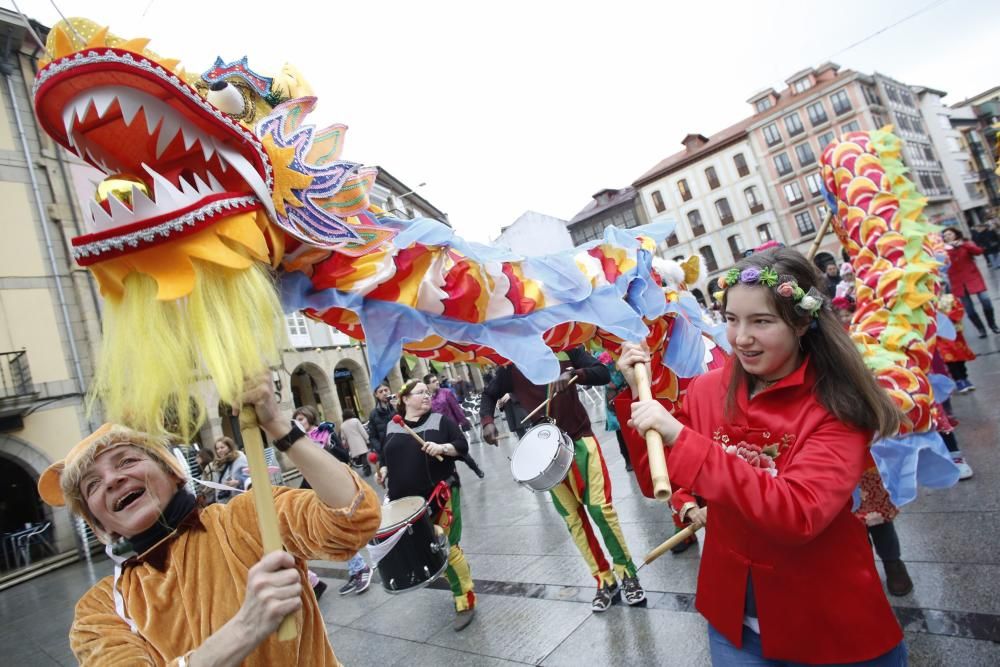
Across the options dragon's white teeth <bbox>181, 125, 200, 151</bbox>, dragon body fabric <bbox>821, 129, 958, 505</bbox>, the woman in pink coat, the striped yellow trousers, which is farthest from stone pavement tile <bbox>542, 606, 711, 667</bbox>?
the woman in pink coat

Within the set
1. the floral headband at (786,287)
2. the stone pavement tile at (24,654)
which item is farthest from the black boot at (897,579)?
the stone pavement tile at (24,654)

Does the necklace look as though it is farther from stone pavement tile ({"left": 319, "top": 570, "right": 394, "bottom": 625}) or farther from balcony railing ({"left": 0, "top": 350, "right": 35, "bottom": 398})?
balcony railing ({"left": 0, "top": 350, "right": 35, "bottom": 398})

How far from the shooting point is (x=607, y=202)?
48.1m

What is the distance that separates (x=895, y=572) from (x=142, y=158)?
11.4 ft

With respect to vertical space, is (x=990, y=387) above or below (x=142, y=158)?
below

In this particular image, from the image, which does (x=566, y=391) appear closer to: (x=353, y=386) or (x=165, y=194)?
(x=165, y=194)

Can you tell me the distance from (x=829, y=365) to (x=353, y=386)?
894 inches

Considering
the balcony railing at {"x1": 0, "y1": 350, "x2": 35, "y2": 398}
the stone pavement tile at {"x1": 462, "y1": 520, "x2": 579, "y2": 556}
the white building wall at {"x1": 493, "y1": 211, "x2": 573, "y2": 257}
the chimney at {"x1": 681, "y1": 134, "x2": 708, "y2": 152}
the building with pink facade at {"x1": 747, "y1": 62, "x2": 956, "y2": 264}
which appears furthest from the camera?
the white building wall at {"x1": 493, "y1": 211, "x2": 573, "y2": 257}

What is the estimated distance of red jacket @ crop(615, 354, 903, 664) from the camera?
4.66ft

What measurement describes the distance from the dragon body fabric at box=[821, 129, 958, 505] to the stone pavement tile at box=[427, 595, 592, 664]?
6.41 ft

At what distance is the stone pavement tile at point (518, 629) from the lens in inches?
133

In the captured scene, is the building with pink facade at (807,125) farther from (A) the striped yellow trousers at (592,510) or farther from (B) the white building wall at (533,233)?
(A) the striped yellow trousers at (592,510)

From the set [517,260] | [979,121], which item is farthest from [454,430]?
[979,121]

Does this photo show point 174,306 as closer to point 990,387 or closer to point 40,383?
point 990,387
